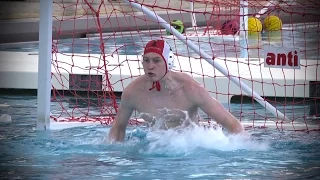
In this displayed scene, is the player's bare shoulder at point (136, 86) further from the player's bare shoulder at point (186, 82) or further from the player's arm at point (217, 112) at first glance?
the player's arm at point (217, 112)

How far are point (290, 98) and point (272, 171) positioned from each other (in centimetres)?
285

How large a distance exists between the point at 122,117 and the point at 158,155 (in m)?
0.37

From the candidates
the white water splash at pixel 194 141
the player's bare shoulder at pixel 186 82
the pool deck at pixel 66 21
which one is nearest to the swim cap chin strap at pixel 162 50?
the player's bare shoulder at pixel 186 82

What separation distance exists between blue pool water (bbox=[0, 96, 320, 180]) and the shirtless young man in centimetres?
10

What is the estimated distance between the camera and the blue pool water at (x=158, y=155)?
13.4ft

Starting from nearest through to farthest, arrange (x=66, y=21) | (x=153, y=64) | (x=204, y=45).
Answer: (x=153, y=64) → (x=204, y=45) → (x=66, y=21)

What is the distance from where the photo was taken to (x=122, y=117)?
189 inches

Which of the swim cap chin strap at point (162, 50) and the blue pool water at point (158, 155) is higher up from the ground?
the swim cap chin strap at point (162, 50)

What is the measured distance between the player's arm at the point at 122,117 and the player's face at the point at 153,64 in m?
0.30

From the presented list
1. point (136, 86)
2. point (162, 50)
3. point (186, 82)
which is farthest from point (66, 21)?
point (162, 50)

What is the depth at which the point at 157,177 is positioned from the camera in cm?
401

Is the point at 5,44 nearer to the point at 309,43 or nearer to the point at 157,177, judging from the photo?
the point at 309,43

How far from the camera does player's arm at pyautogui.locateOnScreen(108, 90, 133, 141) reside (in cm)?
480

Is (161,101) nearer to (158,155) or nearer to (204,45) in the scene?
(158,155)
